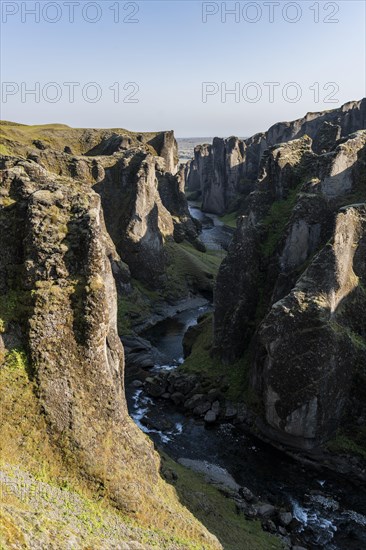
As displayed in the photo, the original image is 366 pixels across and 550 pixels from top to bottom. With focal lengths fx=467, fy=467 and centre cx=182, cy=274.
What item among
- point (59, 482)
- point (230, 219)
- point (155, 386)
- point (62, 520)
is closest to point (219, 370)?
point (155, 386)

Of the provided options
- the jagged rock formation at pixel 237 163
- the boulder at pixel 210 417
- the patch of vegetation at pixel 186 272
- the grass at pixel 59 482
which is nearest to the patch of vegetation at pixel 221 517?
the grass at pixel 59 482

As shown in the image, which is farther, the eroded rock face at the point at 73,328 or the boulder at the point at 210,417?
the boulder at the point at 210,417

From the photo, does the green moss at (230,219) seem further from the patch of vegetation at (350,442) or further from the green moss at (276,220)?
the patch of vegetation at (350,442)

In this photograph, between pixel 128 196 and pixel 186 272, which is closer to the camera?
pixel 128 196

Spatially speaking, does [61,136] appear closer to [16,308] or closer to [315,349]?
[315,349]

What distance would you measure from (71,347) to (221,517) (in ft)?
45.9

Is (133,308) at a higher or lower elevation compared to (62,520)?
higher

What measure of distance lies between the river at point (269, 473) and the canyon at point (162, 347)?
472 mm

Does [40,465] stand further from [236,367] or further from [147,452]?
[236,367]

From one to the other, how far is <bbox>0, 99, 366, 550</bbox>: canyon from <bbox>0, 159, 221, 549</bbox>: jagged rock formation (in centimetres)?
7

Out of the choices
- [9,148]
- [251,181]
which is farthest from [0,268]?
[251,181]

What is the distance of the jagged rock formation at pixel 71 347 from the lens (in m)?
23.0

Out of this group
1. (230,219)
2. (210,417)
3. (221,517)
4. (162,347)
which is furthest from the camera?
(230,219)

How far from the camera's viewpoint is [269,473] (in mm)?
36625
